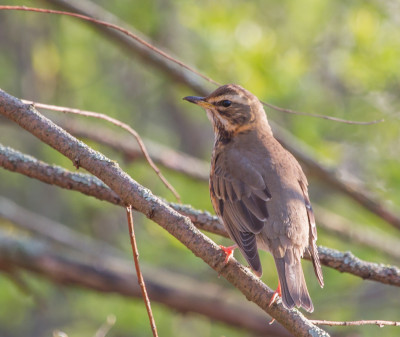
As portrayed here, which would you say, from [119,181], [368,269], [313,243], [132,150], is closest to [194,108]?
[132,150]

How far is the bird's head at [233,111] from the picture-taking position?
19.1 feet

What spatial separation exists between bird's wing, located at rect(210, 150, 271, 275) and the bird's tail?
0.69ft

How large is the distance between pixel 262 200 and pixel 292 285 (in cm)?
81

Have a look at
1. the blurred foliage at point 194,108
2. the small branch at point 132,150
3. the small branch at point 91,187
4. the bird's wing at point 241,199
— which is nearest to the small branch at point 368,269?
the small branch at point 91,187

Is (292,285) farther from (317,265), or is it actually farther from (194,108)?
(194,108)

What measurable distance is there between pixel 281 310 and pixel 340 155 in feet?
17.6

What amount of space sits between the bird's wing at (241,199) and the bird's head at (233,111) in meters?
0.57

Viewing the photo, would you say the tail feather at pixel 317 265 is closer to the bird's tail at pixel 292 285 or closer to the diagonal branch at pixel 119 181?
the bird's tail at pixel 292 285

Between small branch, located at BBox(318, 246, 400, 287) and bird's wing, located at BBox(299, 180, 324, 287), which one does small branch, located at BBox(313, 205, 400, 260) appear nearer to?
bird's wing, located at BBox(299, 180, 324, 287)

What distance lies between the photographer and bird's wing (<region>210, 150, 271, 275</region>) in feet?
15.2

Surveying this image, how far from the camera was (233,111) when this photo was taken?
5.90 m

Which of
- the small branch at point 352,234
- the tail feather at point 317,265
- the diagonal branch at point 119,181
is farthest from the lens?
the small branch at point 352,234

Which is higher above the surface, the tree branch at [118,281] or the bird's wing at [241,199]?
the bird's wing at [241,199]

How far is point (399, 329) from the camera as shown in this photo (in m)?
7.86
